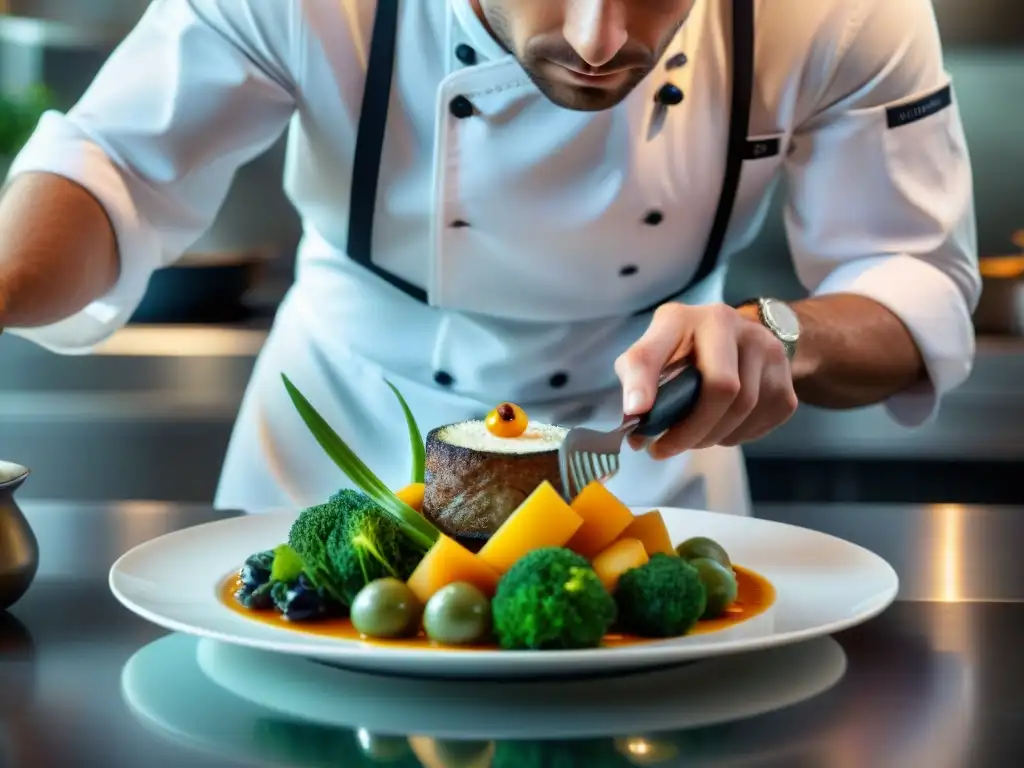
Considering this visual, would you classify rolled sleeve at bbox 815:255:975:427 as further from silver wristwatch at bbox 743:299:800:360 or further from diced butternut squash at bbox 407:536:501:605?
diced butternut squash at bbox 407:536:501:605

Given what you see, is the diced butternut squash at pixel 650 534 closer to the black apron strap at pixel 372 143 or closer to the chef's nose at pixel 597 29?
the chef's nose at pixel 597 29

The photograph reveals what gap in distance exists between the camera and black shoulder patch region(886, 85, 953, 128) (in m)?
1.87

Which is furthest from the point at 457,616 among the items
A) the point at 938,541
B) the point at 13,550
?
the point at 938,541

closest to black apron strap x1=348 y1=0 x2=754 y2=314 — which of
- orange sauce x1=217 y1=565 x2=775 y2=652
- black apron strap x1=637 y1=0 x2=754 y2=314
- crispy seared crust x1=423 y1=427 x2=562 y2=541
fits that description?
black apron strap x1=637 y1=0 x2=754 y2=314

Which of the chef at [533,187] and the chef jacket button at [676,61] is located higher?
the chef jacket button at [676,61]

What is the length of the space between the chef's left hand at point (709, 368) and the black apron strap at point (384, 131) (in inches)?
20.8

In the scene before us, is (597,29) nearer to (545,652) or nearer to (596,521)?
(596,521)

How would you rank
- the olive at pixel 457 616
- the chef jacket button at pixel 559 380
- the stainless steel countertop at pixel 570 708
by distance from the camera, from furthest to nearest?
1. the chef jacket button at pixel 559 380
2. the olive at pixel 457 616
3. the stainless steel countertop at pixel 570 708

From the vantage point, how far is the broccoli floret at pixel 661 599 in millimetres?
1072

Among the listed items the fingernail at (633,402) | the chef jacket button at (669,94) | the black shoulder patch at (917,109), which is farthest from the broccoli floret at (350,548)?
the black shoulder patch at (917,109)

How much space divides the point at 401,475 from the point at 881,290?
2.33ft

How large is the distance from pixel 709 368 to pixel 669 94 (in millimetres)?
617

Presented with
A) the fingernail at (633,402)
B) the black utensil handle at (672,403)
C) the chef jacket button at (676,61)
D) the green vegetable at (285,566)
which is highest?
the chef jacket button at (676,61)

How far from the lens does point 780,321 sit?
1640 mm
